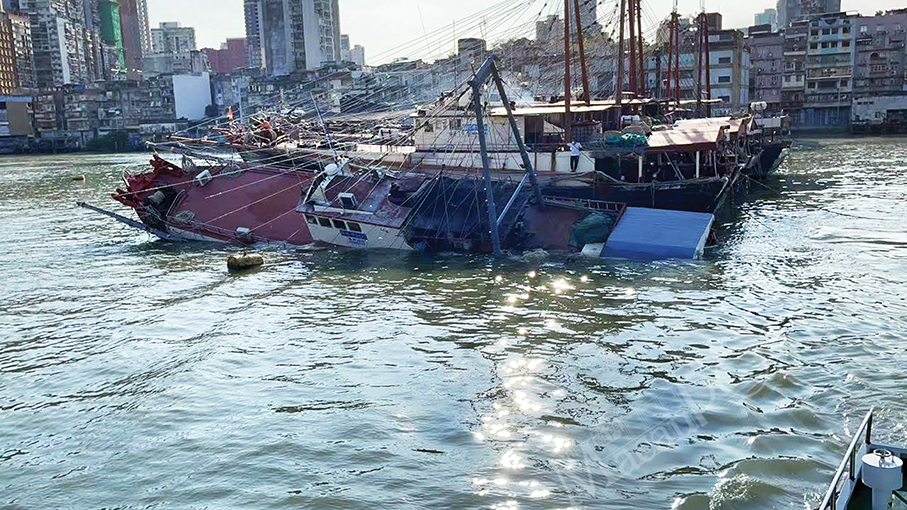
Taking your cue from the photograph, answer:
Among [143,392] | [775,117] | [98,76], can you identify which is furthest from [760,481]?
[98,76]

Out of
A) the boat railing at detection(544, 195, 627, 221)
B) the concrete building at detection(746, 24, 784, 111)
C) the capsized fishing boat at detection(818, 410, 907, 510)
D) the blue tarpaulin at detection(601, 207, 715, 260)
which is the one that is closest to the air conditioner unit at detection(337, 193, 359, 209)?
the boat railing at detection(544, 195, 627, 221)

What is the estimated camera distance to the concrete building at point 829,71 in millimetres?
97375

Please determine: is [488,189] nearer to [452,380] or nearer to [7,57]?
[452,380]

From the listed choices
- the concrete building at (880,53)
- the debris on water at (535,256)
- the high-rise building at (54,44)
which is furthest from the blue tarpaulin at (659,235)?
the high-rise building at (54,44)

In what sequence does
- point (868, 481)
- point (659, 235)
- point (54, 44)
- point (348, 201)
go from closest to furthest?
1. point (868, 481)
2. point (659, 235)
3. point (348, 201)
4. point (54, 44)

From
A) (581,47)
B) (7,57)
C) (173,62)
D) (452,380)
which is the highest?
(7,57)

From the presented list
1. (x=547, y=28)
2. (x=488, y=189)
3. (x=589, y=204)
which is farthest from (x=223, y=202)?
(x=547, y=28)

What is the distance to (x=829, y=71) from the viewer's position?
9869cm

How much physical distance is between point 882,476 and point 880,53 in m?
108

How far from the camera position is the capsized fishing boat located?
7570 millimetres

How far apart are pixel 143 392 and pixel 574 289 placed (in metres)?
11.8

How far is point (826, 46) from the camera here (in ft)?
322

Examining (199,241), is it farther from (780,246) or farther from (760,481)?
(760,481)

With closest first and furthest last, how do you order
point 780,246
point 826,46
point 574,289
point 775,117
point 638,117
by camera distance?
point 574,289, point 780,246, point 638,117, point 775,117, point 826,46
